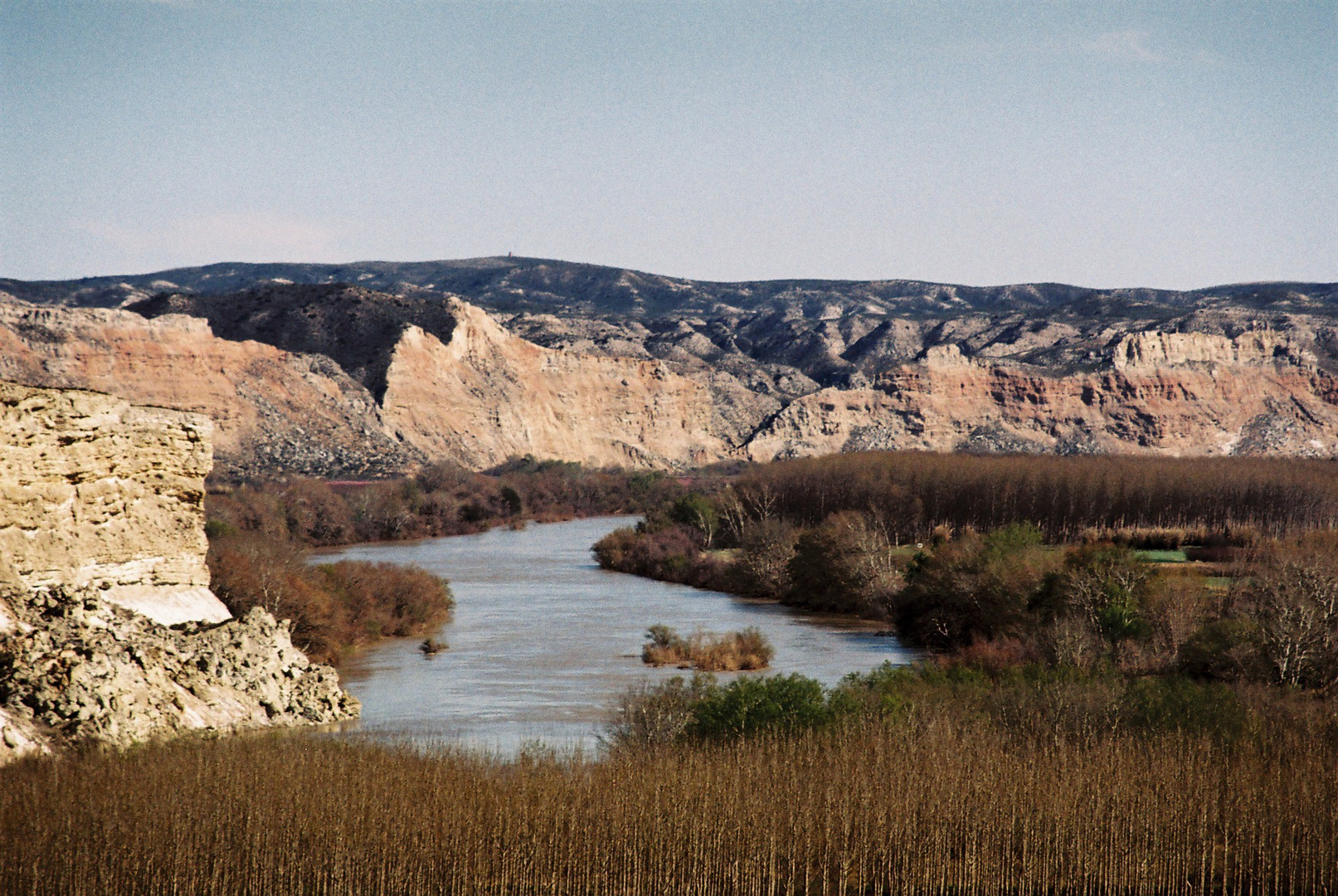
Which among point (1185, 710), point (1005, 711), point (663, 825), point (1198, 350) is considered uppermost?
A: point (1198, 350)

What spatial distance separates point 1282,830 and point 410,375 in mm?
89495

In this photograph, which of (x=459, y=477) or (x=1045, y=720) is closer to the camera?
(x=1045, y=720)

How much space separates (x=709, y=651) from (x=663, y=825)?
67.1 ft

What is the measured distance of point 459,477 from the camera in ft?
291

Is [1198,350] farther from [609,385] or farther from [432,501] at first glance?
[432,501]

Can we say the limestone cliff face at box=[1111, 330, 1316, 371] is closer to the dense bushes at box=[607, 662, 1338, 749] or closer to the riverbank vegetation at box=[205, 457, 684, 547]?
the riverbank vegetation at box=[205, 457, 684, 547]

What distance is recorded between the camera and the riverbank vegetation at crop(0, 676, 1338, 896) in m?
14.1

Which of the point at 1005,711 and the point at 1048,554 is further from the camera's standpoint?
the point at 1048,554

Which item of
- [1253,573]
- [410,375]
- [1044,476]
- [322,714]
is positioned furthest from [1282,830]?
[410,375]

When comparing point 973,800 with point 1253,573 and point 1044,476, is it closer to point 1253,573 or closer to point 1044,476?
point 1253,573

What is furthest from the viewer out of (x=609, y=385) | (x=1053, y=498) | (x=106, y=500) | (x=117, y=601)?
(x=609, y=385)

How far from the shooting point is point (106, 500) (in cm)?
2209

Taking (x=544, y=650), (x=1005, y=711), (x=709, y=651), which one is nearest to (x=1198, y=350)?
(x=709, y=651)

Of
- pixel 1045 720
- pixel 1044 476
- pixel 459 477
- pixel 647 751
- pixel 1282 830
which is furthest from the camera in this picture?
pixel 459 477
